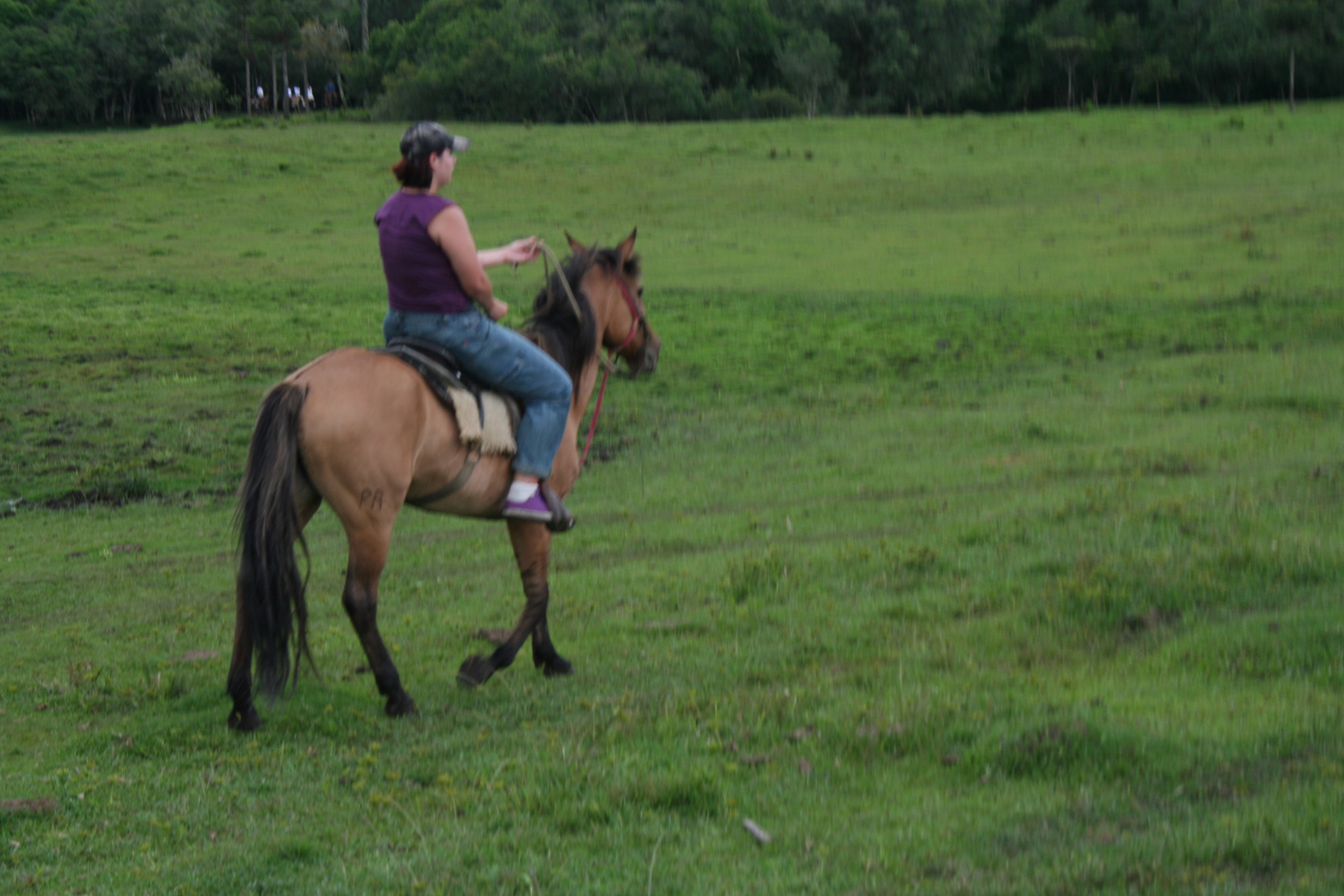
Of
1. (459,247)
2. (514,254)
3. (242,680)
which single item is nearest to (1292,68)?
(514,254)

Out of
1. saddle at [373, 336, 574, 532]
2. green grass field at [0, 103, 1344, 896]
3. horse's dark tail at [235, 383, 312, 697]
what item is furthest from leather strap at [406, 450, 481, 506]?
green grass field at [0, 103, 1344, 896]

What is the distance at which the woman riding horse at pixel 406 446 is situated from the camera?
22.0 feet

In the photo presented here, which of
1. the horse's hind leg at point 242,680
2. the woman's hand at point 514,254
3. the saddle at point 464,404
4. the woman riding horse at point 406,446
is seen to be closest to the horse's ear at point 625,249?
the woman riding horse at point 406,446

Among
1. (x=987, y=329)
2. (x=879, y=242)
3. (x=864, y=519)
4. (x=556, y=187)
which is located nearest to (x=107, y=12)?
(x=556, y=187)

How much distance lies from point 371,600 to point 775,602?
300cm

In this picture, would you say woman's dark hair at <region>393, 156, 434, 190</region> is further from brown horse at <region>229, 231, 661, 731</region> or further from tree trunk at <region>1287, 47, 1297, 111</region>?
tree trunk at <region>1287, 47, 1297, 111</region>

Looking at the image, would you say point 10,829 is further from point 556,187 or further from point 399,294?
point 556,187

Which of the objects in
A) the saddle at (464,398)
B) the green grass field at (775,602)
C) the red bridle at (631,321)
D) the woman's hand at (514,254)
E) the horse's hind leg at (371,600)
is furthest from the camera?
the red bridle at (631,321)

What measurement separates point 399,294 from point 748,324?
15.6m

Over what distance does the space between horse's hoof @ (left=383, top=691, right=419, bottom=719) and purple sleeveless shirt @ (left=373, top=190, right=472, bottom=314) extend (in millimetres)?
2095

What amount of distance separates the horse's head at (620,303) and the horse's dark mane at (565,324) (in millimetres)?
81

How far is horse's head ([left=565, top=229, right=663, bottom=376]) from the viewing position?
860 cm

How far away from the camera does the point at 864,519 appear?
11539mm

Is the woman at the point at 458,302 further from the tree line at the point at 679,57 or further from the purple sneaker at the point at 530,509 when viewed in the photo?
the tree line at the point at 679,57
